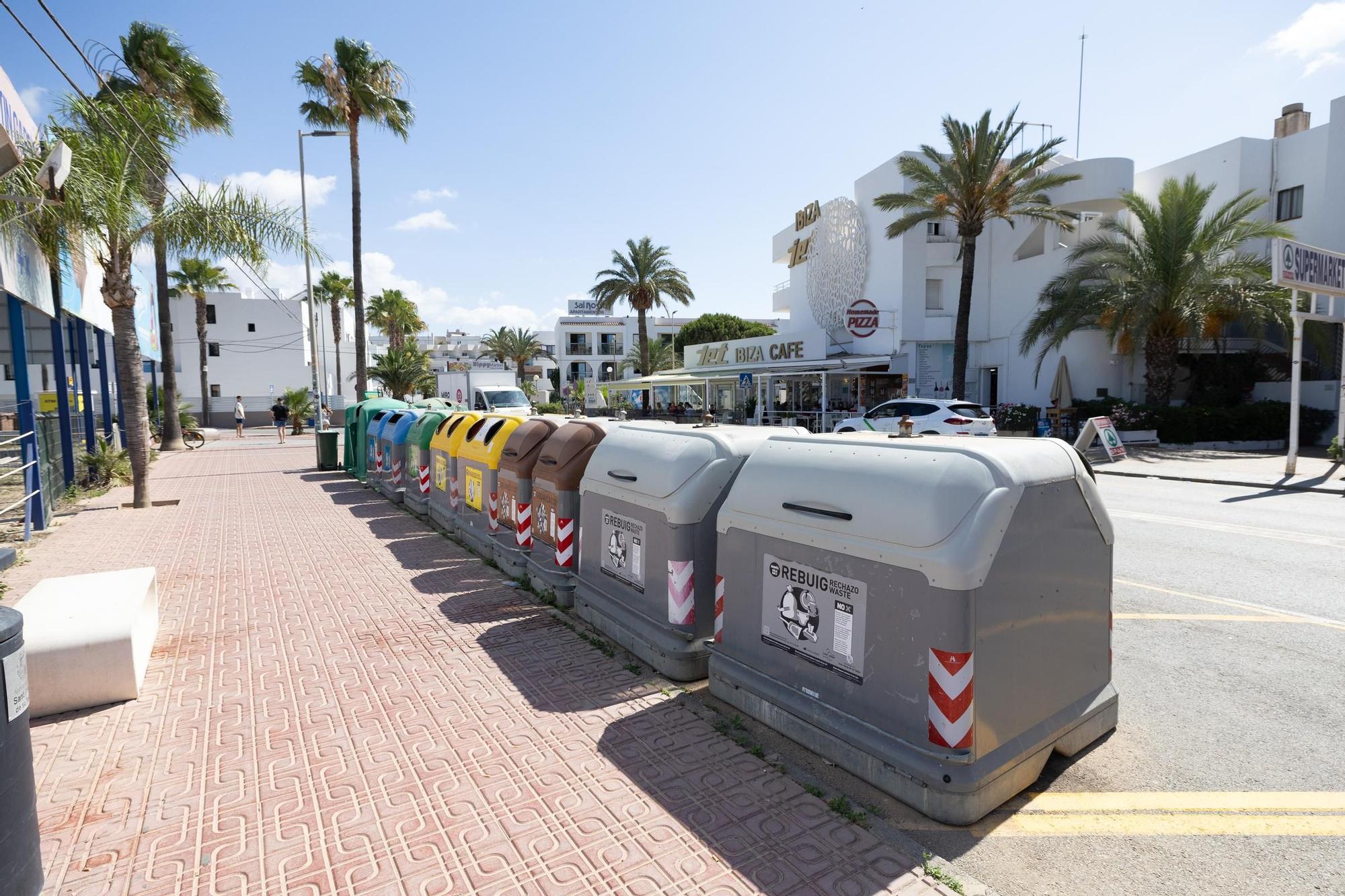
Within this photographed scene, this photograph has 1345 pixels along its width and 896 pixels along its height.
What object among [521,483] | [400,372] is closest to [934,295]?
[400,372]

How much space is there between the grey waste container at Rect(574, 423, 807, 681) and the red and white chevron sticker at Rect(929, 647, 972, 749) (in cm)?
187

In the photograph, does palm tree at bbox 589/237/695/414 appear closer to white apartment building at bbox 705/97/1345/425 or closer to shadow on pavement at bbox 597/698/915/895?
white apartment building at bbox 705/97/1345/425

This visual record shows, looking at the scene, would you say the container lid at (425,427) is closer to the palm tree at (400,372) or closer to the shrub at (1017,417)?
the shrub at (1017,417)

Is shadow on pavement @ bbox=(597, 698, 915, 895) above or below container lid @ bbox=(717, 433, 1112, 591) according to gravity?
below

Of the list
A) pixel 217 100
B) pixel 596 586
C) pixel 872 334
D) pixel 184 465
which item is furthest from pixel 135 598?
pixel 872 334

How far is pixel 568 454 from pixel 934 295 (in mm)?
27950

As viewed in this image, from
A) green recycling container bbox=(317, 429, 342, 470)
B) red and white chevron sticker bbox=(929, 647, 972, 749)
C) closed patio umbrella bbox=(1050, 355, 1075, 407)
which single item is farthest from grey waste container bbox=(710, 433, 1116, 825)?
closed patio umbrella bbox=(1050, 355, 1075, 407)

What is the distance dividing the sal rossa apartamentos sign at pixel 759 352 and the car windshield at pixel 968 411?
1336cm

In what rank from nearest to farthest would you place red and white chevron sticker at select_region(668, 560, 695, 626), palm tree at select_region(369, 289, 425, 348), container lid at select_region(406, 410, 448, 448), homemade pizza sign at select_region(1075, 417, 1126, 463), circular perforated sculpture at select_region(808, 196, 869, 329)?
red and white chevron sticker at select_region(668, 560, 695, 626), container lid at select_region(406, 410, 448, 448), homemade pizza sign at select_region(1075, 417, 1126, 463), circular perforated sculpture at select_region(808, 196, 869, 329), palm tree at select_region(369, 289, 425, 348)

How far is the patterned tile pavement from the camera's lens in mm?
3023

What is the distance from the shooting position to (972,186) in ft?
80.1

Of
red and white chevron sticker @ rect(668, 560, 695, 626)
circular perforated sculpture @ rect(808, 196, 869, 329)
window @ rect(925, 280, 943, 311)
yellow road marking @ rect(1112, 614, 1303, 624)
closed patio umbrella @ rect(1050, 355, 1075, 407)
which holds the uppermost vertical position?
circular perforated sculpture @ rect(808, 196, 869, 329)

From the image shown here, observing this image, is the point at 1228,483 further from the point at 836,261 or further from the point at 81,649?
the point at 836,261

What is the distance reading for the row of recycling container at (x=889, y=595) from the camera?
3264 mm
